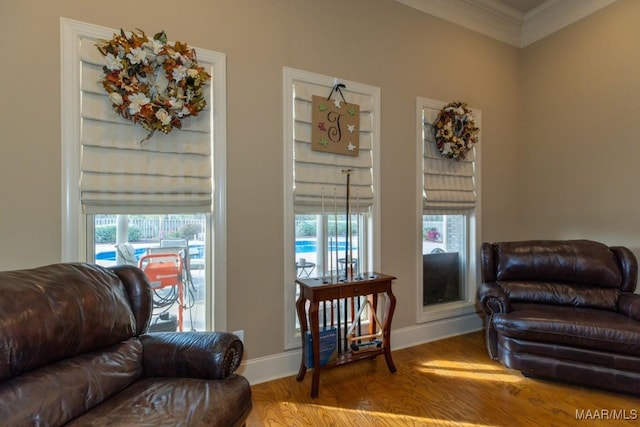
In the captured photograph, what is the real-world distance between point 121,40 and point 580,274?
390 centimetres

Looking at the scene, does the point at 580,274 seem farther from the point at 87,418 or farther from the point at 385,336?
the point at 87,418

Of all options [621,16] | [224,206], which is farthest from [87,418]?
[621,16]

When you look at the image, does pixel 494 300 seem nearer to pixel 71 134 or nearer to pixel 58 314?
pixel 58 314

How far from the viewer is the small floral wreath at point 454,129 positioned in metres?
3.13

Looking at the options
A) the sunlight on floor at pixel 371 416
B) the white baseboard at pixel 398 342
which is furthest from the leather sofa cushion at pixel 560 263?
the sunlight on floor at pixel 371 416

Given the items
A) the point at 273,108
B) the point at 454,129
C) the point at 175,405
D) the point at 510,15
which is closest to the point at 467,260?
the point at 454,129

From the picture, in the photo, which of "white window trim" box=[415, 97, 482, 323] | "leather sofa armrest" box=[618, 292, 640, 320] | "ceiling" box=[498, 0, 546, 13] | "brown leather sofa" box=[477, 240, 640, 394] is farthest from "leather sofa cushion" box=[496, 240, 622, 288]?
"ceiling" box=[498, 0, 546, 13]

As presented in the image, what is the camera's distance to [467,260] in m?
3.52

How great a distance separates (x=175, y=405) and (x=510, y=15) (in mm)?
4645

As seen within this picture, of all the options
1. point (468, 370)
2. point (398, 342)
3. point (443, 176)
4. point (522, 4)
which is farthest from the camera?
point (522, 4)

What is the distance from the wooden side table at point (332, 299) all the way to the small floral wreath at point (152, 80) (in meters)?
1.47

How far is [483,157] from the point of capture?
3.55 m

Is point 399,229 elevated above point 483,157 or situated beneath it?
situated beneath

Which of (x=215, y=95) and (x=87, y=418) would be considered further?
(x=215, y=95)
